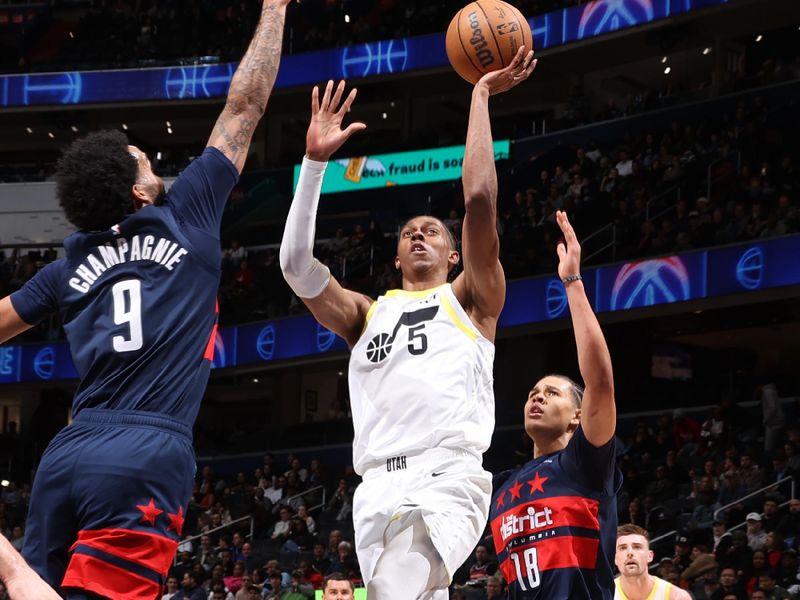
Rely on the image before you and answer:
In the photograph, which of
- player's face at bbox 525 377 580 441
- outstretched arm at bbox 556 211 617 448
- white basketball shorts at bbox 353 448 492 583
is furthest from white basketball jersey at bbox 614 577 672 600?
white basketball shorts at bbox 353 448 492 583

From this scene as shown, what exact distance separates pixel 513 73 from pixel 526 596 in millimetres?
2253

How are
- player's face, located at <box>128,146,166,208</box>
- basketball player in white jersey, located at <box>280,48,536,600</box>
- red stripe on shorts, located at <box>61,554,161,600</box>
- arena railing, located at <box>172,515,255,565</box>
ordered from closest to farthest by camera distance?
red stripe on shorts, located at <box>61,554,161,600</box> < player's face, located at <box>128,146,166,208</box> < basketball player in white jersey, located at <box>280,48,536,600</box> < arena railing, located at <box>172,515,255,565</box>

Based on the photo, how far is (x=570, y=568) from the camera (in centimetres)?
495

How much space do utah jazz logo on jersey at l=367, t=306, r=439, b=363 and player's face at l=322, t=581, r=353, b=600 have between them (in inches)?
119

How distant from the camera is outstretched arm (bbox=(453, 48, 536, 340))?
16.1 ft

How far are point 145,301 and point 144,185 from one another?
0.42 m

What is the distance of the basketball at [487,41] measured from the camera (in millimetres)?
6137

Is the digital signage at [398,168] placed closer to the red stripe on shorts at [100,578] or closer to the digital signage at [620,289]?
the digital signage at [620,289]

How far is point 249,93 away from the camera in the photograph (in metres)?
4.13

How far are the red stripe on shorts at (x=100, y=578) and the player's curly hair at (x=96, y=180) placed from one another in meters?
1.02

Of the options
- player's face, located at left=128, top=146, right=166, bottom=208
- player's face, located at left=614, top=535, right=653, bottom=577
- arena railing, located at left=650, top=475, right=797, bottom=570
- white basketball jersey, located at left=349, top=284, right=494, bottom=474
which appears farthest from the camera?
arena railing, located at left=650, top=475, right=797, bottom=570

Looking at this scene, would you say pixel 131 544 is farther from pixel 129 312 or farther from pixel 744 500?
pixel 744 500

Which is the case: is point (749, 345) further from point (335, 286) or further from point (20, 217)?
point (335, 286)

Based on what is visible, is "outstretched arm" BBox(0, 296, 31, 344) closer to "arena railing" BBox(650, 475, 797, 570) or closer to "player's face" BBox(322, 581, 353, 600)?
"player's face" BBox(322, 581, 353, 600)
